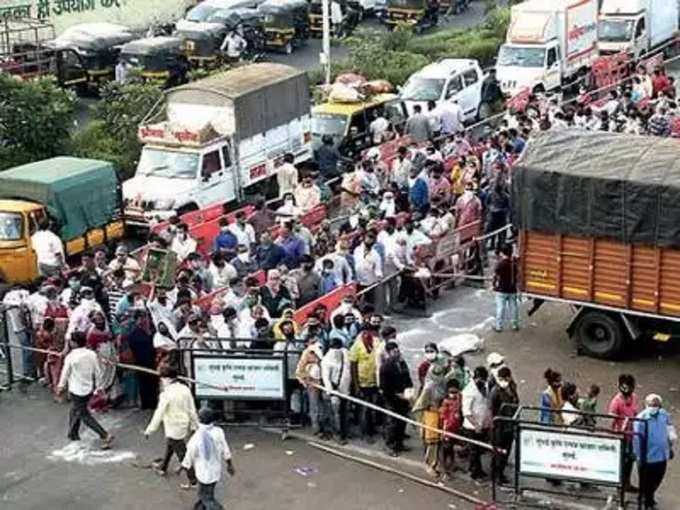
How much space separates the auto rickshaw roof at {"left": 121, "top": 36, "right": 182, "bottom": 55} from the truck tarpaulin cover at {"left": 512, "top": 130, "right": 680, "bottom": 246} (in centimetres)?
2141

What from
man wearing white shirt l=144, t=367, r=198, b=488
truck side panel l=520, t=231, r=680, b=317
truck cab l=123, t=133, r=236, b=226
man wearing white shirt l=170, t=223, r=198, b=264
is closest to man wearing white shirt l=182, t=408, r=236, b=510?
man wearing white shirt l=144, t=367, r=198, b=488

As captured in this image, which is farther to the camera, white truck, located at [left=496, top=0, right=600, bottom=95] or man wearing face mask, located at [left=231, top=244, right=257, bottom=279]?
white truck, located at [left=496, top=0, right=600, bottom=95]

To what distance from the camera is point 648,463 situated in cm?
1504

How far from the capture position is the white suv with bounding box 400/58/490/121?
106ft

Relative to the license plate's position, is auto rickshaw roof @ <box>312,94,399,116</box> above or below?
above

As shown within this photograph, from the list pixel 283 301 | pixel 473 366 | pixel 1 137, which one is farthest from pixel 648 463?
pixel 1 137

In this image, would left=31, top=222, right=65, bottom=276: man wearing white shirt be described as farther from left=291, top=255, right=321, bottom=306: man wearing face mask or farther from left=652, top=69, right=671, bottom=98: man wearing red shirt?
left=652, top=69, right=671, bottom=98: man wearing red shirt

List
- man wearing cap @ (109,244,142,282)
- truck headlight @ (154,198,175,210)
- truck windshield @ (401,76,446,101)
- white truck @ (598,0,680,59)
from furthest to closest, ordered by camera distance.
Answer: white truck @ (598,0,680,59), truck windshield @ (401,76,446,101), truck headlight @ (154,198,175,210), man wearing cap @ (109,244,142,282)

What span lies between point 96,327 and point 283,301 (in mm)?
2715

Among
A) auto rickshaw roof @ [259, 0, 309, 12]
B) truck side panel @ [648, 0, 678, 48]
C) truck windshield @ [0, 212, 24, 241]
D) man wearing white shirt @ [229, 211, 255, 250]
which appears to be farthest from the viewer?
auto rickshaw roof @ [259, 0, 309, 12]

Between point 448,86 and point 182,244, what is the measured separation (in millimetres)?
12263

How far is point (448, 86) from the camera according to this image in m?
32.5

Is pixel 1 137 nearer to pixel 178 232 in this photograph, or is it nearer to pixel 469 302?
pixel 178 232

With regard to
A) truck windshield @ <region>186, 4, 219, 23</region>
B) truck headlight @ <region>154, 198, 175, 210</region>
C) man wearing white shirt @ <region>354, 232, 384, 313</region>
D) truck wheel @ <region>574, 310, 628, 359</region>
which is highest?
truck windshield @ <region>186, 4, 219, 23</region>
